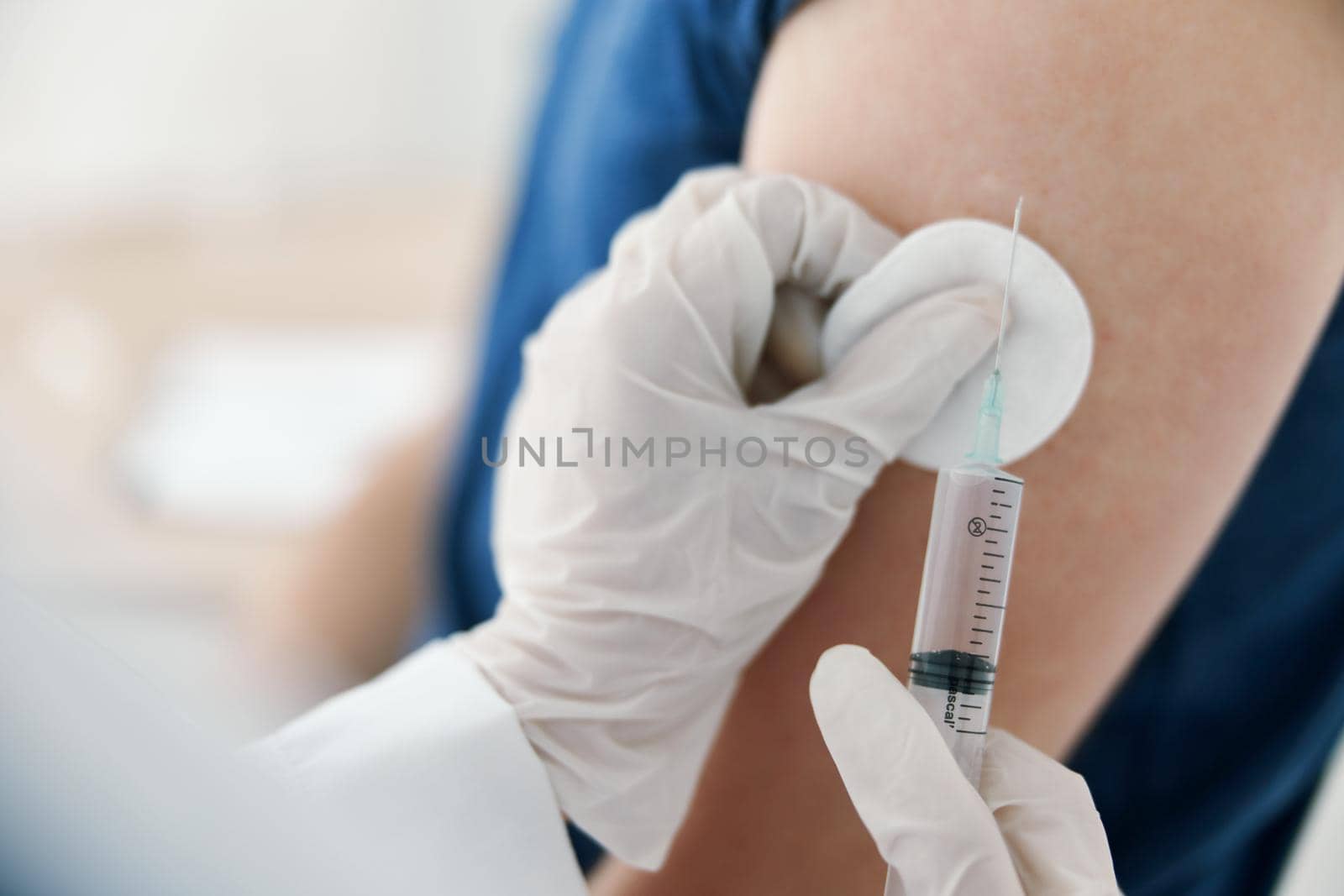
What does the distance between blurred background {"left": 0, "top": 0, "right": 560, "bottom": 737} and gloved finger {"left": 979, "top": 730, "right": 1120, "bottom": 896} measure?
7.41 ft

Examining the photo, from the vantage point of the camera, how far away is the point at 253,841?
0.36 meters

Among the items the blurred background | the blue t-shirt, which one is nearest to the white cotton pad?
the blue t-shirt

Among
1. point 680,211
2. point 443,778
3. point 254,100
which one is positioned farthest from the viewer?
point 254,100

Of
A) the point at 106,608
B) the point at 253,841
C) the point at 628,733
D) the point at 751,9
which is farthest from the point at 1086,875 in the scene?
the point at 106,608

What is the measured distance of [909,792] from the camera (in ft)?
1.54

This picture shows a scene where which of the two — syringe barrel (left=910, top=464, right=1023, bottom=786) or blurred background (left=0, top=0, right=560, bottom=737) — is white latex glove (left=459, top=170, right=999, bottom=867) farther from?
blurred background (left=0, top=0, right=560, bottom=737)

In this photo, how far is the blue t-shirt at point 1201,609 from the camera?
0.82 m

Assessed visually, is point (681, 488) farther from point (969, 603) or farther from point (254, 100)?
point (254, 100)

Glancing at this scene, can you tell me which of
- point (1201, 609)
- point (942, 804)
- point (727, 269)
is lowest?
point (1201, 609)

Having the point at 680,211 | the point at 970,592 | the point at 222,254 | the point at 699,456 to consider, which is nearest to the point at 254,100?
the point at 222,254

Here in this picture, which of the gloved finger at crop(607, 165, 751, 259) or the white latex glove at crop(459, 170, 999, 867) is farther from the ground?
the gloved finger at crop(607, 165, 751, 259)

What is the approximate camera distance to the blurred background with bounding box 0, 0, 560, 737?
281cm

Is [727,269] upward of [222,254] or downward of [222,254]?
upward

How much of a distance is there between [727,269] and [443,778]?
14.4 inches
